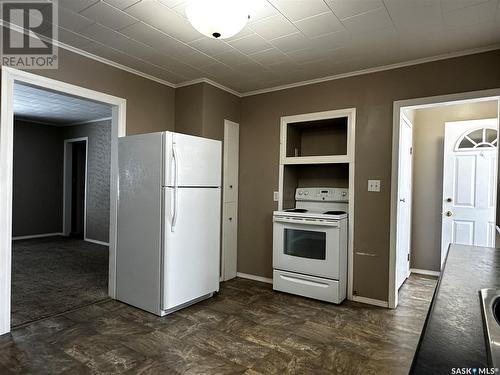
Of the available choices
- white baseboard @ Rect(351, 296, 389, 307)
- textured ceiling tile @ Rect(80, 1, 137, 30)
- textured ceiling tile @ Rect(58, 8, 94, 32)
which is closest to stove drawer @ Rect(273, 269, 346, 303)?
white baseboard @ Rect(351, 296, 389, 307)

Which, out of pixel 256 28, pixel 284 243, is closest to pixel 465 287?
pixel 256 28

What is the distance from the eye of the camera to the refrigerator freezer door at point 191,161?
107 inches

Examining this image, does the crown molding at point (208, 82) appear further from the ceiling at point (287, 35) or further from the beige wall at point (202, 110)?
the ceiling at point (287, 35)

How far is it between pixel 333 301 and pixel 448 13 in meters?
2.56

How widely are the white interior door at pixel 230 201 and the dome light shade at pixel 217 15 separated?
2061mm

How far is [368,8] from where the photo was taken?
82.3 inches

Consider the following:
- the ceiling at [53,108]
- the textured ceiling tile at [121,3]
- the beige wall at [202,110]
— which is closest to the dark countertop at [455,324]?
the textured ceiling tile at [121,3]

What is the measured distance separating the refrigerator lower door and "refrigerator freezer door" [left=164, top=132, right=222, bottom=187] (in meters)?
0.09

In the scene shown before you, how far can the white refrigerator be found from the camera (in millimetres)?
2719

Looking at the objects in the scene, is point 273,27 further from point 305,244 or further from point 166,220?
point 305,244

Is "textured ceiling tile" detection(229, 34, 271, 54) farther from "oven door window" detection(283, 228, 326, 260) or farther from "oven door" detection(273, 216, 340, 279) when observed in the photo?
"oven door window" detection(283, 228, 326, 260)

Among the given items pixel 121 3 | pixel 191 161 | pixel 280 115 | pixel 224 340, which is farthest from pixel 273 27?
pixel 224 340

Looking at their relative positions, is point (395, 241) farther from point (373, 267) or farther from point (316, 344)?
point (316, 344)

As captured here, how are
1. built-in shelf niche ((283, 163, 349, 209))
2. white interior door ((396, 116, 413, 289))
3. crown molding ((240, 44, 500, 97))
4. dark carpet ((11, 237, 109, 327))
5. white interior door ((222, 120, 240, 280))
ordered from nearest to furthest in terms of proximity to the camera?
crown molding ((240, 44, 500, 97))
dark carpet ((11, 237, 109, 327))
white interior door ((396, 116, 413, 289))
built-in shelf niche ((283, 163, 349, 209))
white interior door ((222, 120, 240, 280))
